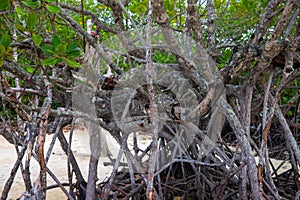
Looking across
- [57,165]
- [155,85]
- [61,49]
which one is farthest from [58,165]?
[61,49]

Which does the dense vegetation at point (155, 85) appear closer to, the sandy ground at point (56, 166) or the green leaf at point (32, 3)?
the green leaf at point (32, 3)

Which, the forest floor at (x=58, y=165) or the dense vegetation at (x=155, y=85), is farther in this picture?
the forest floor at (x=58, y=165)

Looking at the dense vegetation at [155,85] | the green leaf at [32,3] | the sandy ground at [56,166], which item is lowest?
the sandy ground at [56,166]

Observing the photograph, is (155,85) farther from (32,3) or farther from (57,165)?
(57,165)

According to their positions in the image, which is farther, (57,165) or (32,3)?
(57,165)

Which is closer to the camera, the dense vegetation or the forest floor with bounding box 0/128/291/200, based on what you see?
the dense vegetation

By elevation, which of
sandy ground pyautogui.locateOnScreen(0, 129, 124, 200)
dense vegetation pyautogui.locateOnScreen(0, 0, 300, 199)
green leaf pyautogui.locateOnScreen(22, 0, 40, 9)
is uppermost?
green leaf pyautogui.locateOnScreen(22, 0, 40, 9)

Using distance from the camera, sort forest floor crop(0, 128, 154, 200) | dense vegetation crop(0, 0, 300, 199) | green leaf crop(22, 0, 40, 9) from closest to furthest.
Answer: green leaf crop(22, 0, 40, 9)
dense vegetation crop(0, 0, 300, 199)
forest floor crop(0, 128, 154, 200)

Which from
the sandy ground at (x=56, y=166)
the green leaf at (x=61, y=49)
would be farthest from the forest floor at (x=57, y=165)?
the green leaf at (x=61, y=49)

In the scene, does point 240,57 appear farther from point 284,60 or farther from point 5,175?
point 5,175

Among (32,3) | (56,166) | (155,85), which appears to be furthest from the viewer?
(56,166)

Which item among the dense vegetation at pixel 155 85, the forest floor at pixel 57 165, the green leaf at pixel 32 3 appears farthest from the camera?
the forest floor at pixel 57 165

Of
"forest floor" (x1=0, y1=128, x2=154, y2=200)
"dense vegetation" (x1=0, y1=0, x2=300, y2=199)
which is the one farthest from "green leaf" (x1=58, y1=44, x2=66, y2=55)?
"forest floor" (x1=0, y1=128, x2=154, y2=200)

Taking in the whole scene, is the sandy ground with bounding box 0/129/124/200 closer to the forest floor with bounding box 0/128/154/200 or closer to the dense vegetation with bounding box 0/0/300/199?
the forest floor with bounding box 0/128/154/200
